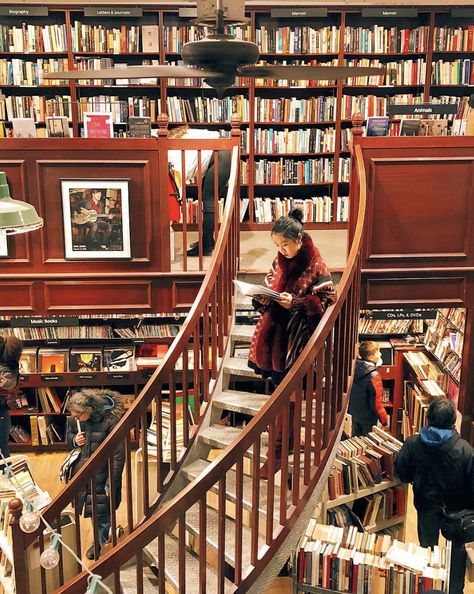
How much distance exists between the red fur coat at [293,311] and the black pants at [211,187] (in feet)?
5.97

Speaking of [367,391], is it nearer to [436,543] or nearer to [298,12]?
[436,543]

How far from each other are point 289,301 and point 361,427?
2.79m

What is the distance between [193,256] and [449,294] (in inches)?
78.9

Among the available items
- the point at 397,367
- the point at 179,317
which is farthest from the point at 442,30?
the point at 179,317

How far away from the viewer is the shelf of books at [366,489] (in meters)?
4.77

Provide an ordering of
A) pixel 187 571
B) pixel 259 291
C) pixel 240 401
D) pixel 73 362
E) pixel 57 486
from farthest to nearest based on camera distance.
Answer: pixel 73 362
pixel 57 486
pixel 240 401
pixel 187 571
pixel 259 291

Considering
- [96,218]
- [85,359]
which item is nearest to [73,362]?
[85,359]

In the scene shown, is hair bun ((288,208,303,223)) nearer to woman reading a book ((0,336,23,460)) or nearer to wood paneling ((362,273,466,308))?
wood paneling ((362,273,466,308))

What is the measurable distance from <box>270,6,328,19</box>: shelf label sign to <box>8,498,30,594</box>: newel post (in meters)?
5.64

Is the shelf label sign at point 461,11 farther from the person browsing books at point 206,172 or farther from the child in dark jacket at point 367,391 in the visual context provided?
the child in dark jacket at point 367,391

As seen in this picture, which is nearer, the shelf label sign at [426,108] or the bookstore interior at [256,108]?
the shelf label sign at [426,108]

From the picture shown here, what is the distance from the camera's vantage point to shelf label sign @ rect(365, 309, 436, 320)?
5.51 m

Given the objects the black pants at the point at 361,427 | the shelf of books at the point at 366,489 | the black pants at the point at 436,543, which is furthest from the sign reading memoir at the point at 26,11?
the black pants at the point at 436,543

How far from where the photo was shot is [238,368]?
4637 mm
